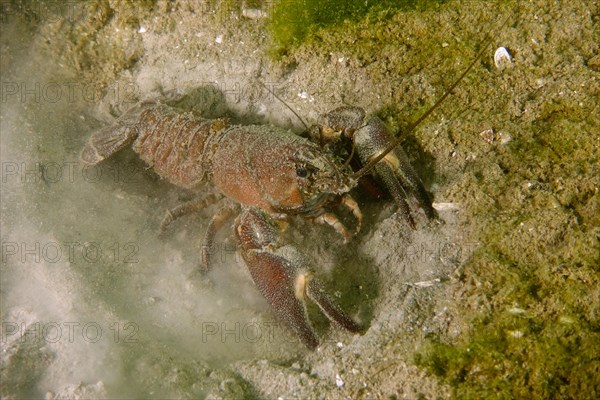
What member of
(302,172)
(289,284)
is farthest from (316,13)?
(289,284)

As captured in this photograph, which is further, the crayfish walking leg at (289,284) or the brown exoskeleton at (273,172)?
the brown exoskeleton at (273,172)

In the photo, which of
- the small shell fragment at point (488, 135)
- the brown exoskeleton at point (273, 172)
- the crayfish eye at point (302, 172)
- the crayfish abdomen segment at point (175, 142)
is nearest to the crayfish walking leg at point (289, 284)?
the brown exoskeleton at point (273, 172)

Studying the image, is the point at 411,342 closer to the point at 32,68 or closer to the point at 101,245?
the point at 101,245

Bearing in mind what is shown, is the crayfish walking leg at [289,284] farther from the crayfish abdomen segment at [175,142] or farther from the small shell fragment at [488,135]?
the small shell fragment at [488,135]

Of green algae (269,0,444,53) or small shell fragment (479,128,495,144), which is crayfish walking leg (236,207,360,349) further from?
green algae (269,0,444,53)

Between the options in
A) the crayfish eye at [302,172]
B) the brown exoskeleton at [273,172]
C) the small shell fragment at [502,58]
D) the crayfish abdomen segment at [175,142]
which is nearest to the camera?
the brown exoskeleton at [273,172]

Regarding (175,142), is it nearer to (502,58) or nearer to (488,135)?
(488,135)
